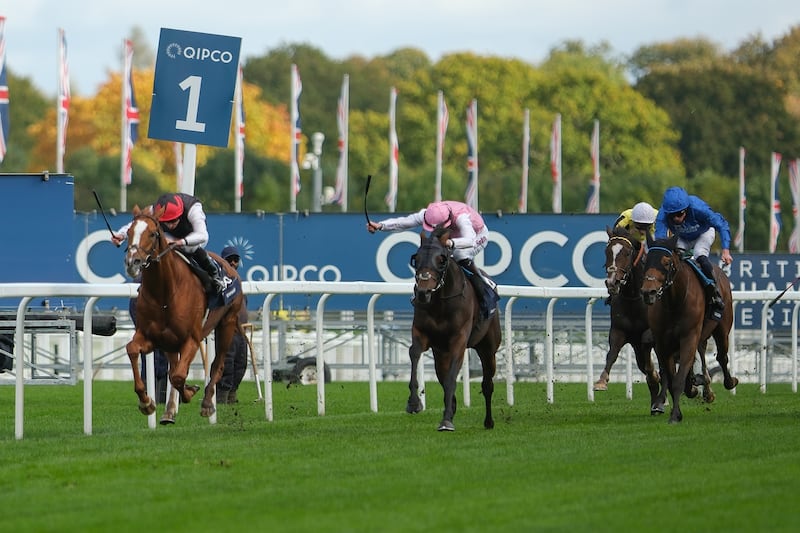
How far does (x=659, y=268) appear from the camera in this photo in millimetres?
11562

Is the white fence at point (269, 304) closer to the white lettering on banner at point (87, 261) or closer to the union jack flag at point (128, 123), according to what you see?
the white lettering on banner at point (87, 261)

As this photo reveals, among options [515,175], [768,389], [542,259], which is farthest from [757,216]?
[768,389]

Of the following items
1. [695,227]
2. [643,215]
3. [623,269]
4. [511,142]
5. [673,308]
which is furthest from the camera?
[511,142]

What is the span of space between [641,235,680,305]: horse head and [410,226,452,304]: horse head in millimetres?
1461

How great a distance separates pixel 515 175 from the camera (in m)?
60.4

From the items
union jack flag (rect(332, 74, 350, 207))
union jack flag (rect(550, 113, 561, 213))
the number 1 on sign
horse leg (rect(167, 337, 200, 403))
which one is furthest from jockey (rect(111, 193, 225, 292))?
union jack flag (rect(550, 113, 561, 213))

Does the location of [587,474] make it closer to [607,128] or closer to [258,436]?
[258,436]

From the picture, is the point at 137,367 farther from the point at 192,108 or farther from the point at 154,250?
the point at 192,108

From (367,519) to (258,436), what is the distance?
12.3 ft

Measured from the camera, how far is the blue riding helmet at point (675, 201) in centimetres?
1256

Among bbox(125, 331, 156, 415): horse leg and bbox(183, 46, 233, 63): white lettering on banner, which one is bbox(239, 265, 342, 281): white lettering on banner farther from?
bbox(125, 331, 156, 415): horse leg

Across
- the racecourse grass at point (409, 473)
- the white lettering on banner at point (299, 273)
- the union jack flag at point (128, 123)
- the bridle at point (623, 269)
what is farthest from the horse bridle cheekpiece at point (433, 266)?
the union jack flag at point (128, 123)

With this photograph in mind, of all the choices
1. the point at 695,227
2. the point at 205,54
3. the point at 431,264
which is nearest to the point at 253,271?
the point at 695,227

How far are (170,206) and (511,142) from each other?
54982 millimetres
